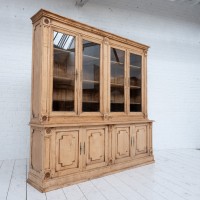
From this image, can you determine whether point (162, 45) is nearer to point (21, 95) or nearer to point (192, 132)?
point (192, 132)

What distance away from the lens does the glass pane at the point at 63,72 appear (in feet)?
9.34

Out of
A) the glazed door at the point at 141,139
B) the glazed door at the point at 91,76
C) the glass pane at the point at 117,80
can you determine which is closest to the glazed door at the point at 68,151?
the glazed door at the point at 91,76

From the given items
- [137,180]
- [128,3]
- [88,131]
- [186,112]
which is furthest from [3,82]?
[186,112]

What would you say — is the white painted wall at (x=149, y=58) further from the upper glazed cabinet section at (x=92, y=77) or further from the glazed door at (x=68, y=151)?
the glazed door at (x=68, y=151)

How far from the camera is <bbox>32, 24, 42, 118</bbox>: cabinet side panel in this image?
278cm

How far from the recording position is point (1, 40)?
3.96 metres

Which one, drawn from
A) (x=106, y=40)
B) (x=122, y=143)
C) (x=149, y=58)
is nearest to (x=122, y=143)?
(x=122, y=143)

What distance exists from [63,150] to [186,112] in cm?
390

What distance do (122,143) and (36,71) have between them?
1766mm

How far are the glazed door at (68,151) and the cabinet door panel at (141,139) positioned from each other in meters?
1.27

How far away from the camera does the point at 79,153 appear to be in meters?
2.92

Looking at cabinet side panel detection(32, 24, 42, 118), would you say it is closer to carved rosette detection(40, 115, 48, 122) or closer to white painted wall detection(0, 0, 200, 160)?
carved rosette detection(40, 115, 48, 122)

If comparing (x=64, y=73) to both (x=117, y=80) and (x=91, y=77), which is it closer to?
(x=91, y=77)

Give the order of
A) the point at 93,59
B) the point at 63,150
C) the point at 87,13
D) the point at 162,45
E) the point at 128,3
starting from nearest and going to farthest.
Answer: the point at 63,150
the point at 93,59
the point at 87,13
the point at 128,3
the point at 162,45
